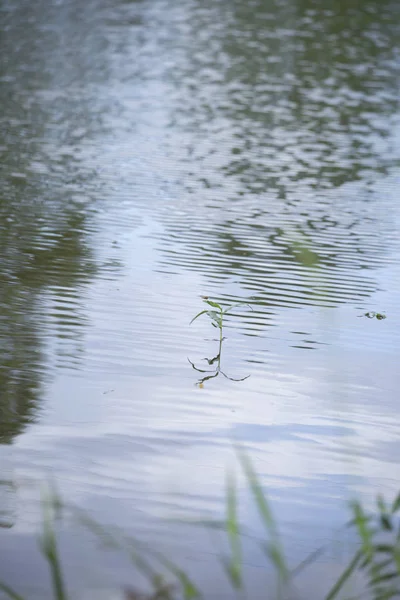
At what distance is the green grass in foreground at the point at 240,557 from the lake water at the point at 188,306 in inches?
2.5

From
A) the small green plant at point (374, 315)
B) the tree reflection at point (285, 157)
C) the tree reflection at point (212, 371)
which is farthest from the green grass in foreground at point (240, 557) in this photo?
the small green plant at point (374, 315)

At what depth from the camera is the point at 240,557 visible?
2678mm

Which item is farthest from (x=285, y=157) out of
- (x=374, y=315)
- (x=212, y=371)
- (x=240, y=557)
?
(x=240, y=557)

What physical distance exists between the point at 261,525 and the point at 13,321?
2.34 m

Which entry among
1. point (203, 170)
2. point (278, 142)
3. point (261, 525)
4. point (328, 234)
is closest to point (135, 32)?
point (278, 142)

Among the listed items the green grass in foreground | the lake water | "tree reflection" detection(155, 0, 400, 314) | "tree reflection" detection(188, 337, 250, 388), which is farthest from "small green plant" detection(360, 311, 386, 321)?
the green grass in foreground

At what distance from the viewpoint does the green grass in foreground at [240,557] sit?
163cm

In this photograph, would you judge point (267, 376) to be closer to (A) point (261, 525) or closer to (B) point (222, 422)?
(B) point (222, 422)

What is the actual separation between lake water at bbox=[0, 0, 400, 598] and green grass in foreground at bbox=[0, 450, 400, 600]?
0.21 feet

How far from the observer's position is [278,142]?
1055 cm

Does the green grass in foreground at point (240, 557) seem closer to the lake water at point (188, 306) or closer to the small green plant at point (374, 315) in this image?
the lake water at point (188, 306)

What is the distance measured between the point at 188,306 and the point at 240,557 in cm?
276

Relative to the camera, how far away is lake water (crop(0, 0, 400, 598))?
10.2 ft

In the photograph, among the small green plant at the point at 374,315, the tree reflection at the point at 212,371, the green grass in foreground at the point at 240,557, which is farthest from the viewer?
the small green plant at the point at 374,315
